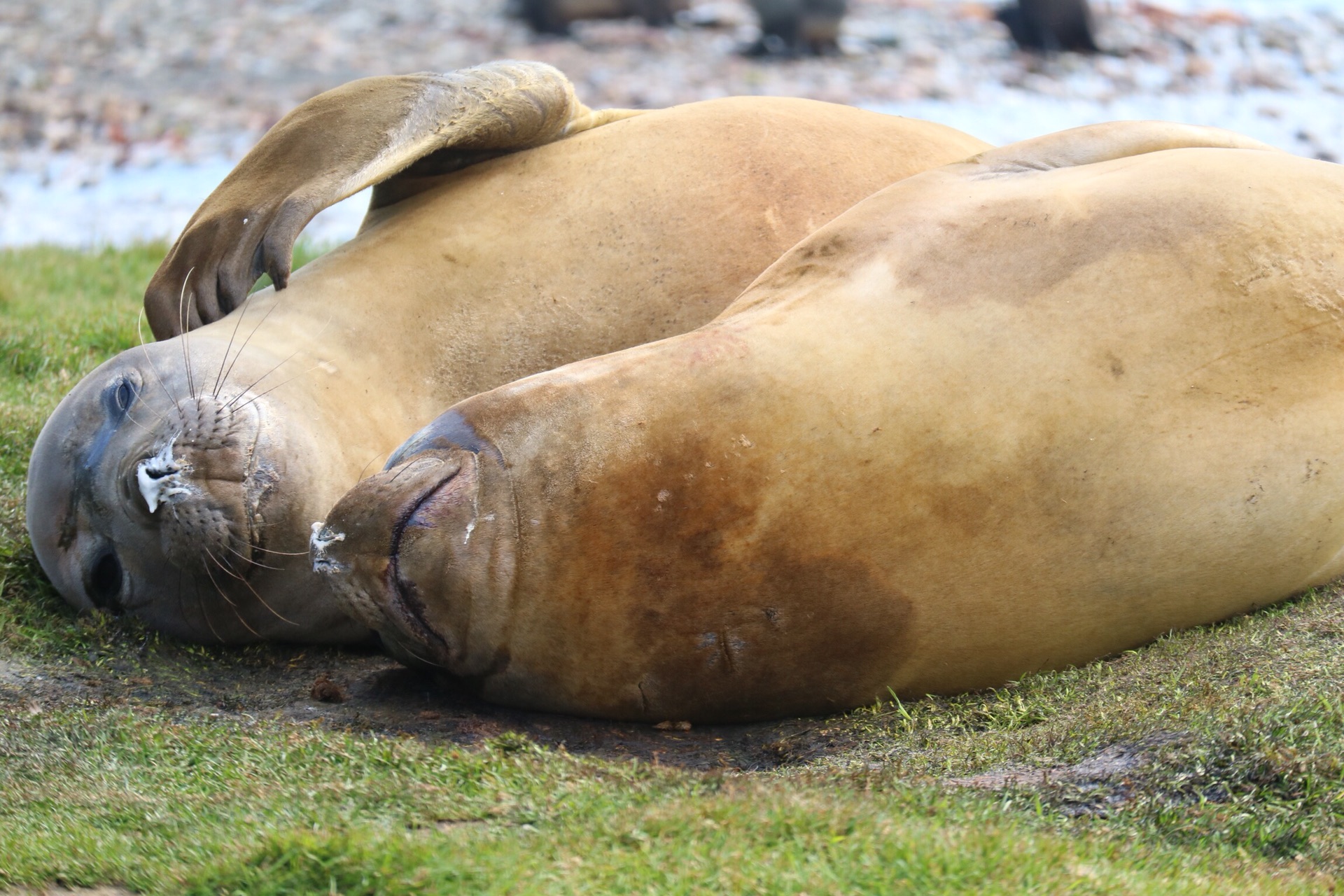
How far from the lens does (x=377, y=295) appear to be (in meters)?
4.55

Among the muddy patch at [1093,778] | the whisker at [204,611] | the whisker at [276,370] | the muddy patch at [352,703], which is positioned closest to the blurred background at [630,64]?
the whisker at [276,370]

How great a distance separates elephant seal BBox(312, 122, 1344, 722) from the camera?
325 cm

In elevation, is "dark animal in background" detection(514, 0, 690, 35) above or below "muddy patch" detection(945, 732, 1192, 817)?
below

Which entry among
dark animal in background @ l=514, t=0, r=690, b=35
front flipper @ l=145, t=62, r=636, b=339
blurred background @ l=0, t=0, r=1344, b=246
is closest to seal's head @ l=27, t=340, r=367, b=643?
front flipper @ l=145, t=62, r=636, b=339

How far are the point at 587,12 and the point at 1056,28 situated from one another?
5.07 meters

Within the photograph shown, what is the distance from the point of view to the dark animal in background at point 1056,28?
15.4 meters

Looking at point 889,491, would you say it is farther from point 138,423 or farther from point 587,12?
point 587,12

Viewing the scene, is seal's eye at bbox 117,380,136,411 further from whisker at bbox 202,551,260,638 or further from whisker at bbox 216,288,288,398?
whisker at bbox 202,551,260,638

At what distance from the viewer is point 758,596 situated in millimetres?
3230

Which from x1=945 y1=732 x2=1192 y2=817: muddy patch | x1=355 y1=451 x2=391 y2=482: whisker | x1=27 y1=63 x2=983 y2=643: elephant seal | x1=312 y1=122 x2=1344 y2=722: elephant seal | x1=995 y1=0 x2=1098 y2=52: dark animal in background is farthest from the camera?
x1=995 y1=0 x2=1098 y2=52: dark animal in background

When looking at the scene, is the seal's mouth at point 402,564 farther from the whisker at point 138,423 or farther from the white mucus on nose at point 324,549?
the whisker at point 138,423

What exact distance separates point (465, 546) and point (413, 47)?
548 inches

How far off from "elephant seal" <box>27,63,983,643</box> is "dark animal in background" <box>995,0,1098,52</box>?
36.7 feet

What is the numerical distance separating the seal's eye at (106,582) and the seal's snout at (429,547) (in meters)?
1.09
